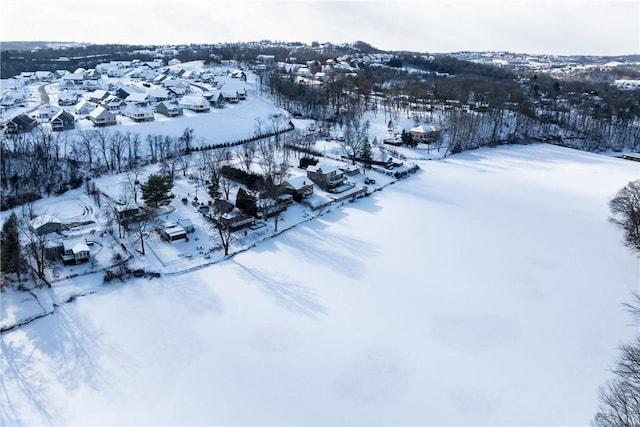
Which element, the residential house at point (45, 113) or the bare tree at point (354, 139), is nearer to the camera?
the bare tree at point (354, 139)

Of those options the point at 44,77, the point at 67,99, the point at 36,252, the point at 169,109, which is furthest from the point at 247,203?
the point at 44,77

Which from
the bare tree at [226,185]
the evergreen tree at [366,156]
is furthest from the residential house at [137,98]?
the evergreen tree at [366,156]

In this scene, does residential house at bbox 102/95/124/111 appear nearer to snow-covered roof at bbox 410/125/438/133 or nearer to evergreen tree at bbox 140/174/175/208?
evergreen tree at bbox 140/174/175/208

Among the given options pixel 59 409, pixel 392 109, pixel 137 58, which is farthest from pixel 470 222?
pixel 137 58

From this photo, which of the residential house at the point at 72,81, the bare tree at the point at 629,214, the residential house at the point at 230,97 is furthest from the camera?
the residential house at the point at 72,81

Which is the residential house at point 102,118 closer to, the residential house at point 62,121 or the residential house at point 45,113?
the residential house at point 62,121
